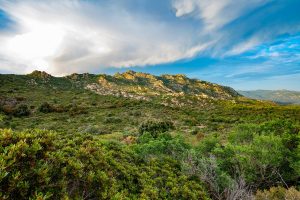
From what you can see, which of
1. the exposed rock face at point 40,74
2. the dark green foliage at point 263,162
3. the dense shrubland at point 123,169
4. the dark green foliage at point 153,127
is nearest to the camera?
the dense shrubland at point 123,169

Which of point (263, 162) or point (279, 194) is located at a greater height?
point (263, 162)

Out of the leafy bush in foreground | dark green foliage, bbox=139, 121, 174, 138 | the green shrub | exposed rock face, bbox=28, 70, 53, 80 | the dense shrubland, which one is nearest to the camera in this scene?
the leafy bush in foreground

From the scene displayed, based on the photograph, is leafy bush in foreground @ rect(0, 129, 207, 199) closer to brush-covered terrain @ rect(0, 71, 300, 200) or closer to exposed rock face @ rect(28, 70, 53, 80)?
brush-covered terrain @ rect(0, 71, 300, 200)

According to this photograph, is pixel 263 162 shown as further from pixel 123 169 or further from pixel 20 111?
pixel 20 111

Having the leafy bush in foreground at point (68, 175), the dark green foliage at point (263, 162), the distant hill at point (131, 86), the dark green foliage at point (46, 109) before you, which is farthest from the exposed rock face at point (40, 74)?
the leafy bush in foreground at point (68, 175)

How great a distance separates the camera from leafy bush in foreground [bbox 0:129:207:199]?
3025 millimetres

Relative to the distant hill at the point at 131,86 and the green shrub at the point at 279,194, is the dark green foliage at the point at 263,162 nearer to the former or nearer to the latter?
the green shrub at the point at 279,194

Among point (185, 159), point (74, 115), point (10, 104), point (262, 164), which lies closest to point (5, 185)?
point (185, 159)

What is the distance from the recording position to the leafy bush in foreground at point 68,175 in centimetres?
303

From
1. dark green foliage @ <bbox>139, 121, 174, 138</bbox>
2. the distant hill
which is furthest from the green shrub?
the distant hill

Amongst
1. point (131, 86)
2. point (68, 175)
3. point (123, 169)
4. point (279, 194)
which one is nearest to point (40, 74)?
point (131, 86)

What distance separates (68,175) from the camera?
3895mm

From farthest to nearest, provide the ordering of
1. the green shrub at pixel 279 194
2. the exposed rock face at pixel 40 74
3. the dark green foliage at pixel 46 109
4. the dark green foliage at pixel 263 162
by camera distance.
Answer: the exposed rock face at pixel 40 74 → the dark green foliage at pixel 46 109 → the dark green foliage at pixel 263 162 → the green shrub at pixel 279 194

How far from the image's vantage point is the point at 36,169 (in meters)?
3.26
